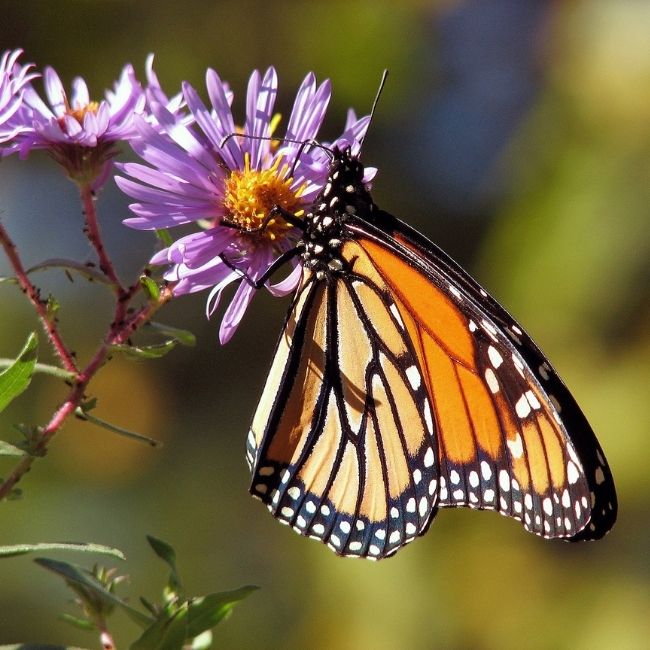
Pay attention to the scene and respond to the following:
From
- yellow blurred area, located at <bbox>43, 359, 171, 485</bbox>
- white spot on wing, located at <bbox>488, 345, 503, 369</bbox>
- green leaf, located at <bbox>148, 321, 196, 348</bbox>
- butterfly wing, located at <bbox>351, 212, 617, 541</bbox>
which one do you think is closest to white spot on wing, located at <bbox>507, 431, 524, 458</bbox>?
butterfly wing, located at <bbox>351, 212, 617, 541</bbox>

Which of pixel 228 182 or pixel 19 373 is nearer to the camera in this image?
pixel 19 373

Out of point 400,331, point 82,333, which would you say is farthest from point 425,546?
point 400,331

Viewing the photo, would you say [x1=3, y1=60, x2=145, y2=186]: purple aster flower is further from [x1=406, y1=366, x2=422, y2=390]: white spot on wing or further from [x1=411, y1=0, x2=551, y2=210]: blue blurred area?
[x1=411, y1=0, x2=551, y2=210]: blue blurred area

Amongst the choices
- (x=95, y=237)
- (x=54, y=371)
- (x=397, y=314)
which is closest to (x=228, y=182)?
(x=95, y=237)

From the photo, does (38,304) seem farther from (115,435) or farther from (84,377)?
(115,435)

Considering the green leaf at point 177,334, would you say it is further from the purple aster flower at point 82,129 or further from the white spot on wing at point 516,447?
the white spot on wing at point 516,447
